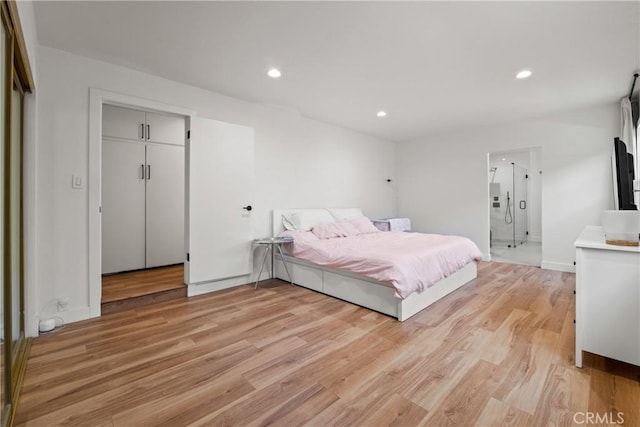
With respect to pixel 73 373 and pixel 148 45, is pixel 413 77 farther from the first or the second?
pixel 73 373

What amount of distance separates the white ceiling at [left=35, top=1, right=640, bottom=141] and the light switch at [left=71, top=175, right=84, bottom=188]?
1145 millimetres

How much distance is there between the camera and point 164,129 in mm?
4465

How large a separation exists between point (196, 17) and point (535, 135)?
5035mm

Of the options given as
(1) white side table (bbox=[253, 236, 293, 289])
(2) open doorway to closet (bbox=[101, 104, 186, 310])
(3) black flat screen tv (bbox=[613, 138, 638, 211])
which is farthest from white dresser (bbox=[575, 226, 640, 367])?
(2) open doorway to closet (bbox=[101, 104, 186, 310])

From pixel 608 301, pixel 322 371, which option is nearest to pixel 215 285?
pixel 322 371

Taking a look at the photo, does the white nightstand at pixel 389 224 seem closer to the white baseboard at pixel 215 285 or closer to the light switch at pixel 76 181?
the white baseboard at pixel 215 285

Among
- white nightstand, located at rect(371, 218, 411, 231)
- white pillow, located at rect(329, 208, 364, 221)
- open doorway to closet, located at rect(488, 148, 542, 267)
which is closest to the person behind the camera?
white pillow, located at rect(329, 208, 364, 221)

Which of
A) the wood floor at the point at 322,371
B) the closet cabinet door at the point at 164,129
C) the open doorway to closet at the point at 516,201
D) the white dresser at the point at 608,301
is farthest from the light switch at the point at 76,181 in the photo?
the open doorway to closet at the point at 516,201

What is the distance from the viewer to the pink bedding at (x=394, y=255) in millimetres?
2504

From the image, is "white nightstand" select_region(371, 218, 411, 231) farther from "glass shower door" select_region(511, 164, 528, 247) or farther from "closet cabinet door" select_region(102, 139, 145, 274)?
"closet cabinet door" select_region(102, 139, 145, 274)

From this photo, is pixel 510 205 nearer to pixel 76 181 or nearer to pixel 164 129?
pixel 164 129

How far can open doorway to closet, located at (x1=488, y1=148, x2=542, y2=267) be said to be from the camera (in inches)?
274

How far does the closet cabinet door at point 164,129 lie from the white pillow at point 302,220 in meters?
2.36

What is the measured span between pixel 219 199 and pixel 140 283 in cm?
154
